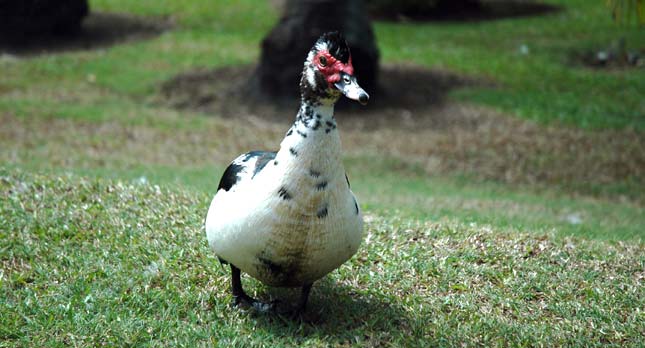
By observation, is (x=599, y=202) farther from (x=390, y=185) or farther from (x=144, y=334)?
(x=144, y=334)

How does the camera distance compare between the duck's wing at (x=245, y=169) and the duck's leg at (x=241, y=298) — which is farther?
the duck's leg at (x=241, y=298)

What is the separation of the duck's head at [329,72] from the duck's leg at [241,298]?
111cm

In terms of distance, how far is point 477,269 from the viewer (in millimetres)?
4793

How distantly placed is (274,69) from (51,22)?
21.0ft

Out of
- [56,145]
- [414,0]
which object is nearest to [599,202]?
[56,145]

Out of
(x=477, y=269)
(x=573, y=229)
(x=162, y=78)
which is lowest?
(x=162, y=78)

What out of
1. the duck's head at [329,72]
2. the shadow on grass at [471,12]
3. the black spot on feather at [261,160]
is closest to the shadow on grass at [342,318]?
the black spot on feather at [261,160]

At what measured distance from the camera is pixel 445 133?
11039mm

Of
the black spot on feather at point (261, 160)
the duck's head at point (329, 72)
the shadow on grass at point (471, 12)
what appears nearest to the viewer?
the duck's head at point (329, 72)

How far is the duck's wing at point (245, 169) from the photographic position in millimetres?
3920

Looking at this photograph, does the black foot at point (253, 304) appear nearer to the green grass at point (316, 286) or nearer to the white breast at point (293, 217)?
the green grass at point (316, 286)

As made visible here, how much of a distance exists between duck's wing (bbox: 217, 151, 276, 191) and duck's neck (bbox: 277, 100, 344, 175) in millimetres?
289

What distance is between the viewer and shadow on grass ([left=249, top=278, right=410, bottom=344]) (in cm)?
395

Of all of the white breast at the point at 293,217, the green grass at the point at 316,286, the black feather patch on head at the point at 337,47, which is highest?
the black feather patch on head at the point at 337,47
